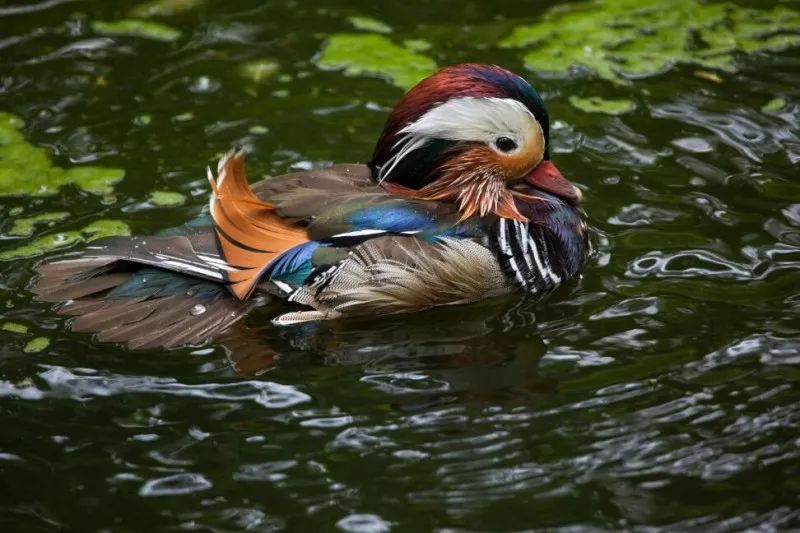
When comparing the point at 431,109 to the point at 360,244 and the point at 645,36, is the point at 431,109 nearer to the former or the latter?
the point at 360,244

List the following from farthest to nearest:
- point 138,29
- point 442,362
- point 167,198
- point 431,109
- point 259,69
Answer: point 138,29 < point 259,69 < point 167,198 < point 431,109 < point 442,362

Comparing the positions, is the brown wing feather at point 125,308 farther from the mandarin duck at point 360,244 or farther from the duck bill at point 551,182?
the duck bill at point 551,182

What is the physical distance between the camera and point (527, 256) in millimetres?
5410

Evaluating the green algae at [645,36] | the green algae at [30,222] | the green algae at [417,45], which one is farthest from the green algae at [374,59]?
the green algae at [30,222]

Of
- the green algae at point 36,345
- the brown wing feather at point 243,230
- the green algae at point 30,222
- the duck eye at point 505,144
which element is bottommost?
the green algae at point 36,345

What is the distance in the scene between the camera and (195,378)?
4789 millimetres

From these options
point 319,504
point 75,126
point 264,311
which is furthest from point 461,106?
point 75,126

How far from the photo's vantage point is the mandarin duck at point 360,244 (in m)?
5.13

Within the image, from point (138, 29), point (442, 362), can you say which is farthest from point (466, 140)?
point (138, 29)

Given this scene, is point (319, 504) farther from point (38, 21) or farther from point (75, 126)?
point (38, 21)

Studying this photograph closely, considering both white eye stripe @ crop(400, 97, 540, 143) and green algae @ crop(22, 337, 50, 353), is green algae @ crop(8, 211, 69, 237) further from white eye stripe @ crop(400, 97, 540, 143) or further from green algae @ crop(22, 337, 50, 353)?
white eye stripe @ crop(400, 97, 540, 143)

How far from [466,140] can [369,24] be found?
2523mm

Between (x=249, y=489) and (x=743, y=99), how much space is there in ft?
13.4

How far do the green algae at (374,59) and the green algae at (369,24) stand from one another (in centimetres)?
9
